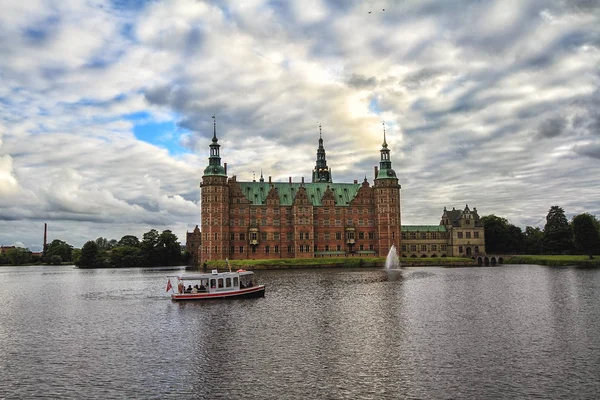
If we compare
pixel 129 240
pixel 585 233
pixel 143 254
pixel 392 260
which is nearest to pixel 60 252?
pixel 129 240

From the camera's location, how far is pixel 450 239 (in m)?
132

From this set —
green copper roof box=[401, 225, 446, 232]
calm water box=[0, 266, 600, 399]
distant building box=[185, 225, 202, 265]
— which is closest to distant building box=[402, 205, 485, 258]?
green copper roof box=[401, 225, 446, 232]

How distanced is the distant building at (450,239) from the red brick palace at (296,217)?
459 inches

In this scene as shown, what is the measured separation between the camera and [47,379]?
22.9 m

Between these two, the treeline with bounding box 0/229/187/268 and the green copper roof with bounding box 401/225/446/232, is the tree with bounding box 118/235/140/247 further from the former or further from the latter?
the green copper roof with bounding box 401/225/446/232

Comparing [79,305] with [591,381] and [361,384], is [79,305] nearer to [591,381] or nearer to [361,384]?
[361,384]

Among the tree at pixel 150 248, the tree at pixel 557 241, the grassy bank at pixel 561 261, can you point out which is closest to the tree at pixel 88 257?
the tree at pixel 150 248

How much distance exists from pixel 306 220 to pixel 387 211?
1905 centimetres

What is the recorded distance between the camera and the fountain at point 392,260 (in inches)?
4106

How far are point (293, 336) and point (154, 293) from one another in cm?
3169

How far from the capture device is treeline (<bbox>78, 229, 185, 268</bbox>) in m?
149

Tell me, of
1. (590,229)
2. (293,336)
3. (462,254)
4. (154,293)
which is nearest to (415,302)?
(293,336)

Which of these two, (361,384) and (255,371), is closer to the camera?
(361,384)

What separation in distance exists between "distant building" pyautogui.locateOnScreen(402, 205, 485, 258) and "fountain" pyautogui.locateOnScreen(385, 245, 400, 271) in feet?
52.3
